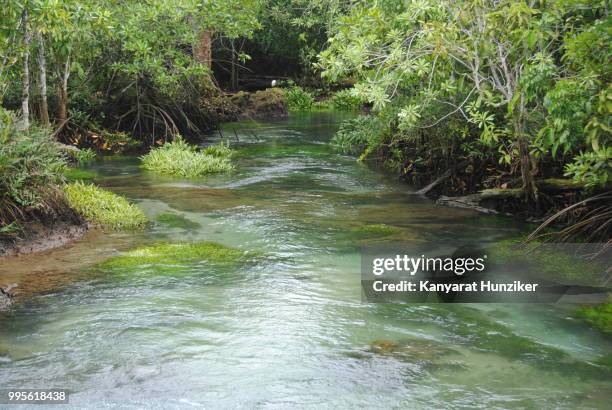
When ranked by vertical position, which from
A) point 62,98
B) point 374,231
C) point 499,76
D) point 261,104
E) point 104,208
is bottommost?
point 374,231

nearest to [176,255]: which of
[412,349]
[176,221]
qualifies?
[176,221]

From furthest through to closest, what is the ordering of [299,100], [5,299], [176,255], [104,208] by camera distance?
[299,100] → [104,208] → [176,255] → [5,299]

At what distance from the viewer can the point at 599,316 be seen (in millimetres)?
6824

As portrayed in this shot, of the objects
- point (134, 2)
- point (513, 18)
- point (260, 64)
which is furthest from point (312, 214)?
point (260, 64)

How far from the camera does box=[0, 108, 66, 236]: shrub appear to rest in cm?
851

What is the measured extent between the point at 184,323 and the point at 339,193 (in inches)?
263

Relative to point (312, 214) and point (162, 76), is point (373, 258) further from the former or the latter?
point (162, 76)

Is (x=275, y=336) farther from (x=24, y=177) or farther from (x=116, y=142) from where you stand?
(x=116, y=142)

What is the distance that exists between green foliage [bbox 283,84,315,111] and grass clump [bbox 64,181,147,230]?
20591 mm

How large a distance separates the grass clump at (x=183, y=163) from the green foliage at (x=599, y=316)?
364 inches

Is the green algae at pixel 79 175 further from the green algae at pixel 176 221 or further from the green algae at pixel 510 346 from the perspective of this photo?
the green algae at pixel 510 346

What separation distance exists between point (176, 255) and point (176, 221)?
1802mm

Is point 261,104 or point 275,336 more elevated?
point 261,104

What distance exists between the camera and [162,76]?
16516 mm
